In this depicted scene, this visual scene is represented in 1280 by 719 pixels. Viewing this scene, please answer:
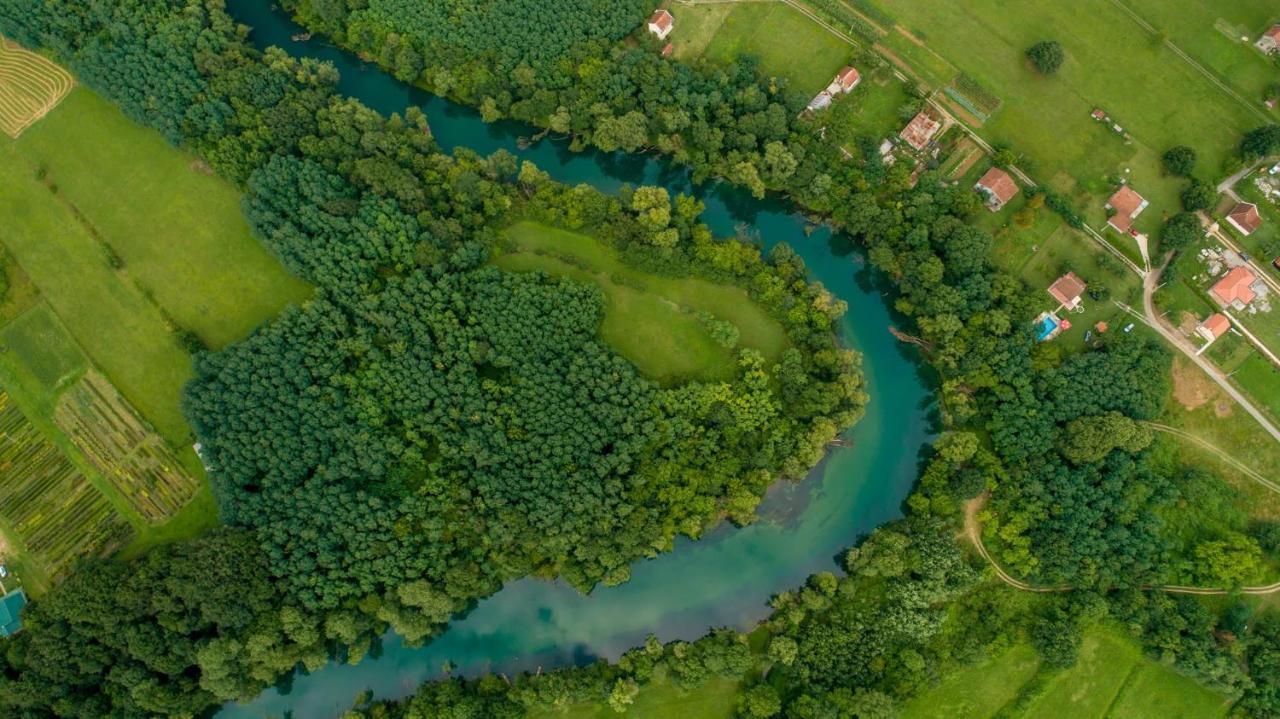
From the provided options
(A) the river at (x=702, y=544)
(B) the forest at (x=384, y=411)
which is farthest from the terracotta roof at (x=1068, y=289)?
(B) the forest at (x=384, y=411)

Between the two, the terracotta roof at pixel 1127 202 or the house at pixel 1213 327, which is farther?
the terracotta roof at pixel 1127 202

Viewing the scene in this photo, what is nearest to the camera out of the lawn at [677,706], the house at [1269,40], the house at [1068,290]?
the lawn at [677,706]

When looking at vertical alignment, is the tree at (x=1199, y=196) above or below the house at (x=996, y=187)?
above

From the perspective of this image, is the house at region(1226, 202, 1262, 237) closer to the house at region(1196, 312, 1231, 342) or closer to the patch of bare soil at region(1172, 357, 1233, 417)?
the house at region(1196, 312, 1231, 342)

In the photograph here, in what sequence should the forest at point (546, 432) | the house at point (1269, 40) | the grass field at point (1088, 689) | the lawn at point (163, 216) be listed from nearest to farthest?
the forest at point (546, 432) < the grass field at point (1088, 689) < the lawn at point (163, 216) < the house at point (1269, 40)

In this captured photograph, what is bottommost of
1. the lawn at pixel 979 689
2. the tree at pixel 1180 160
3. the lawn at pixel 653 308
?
the lawn at pixel 979 689

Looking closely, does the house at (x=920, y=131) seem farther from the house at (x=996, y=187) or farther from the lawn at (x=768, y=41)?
the lawn at (x=768, y=41)

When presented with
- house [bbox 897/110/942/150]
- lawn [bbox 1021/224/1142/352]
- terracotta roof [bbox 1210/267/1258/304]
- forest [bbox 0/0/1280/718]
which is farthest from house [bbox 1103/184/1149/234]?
house [bbox 897/110/942/150]

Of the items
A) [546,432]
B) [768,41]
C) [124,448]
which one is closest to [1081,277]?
[768,41]
